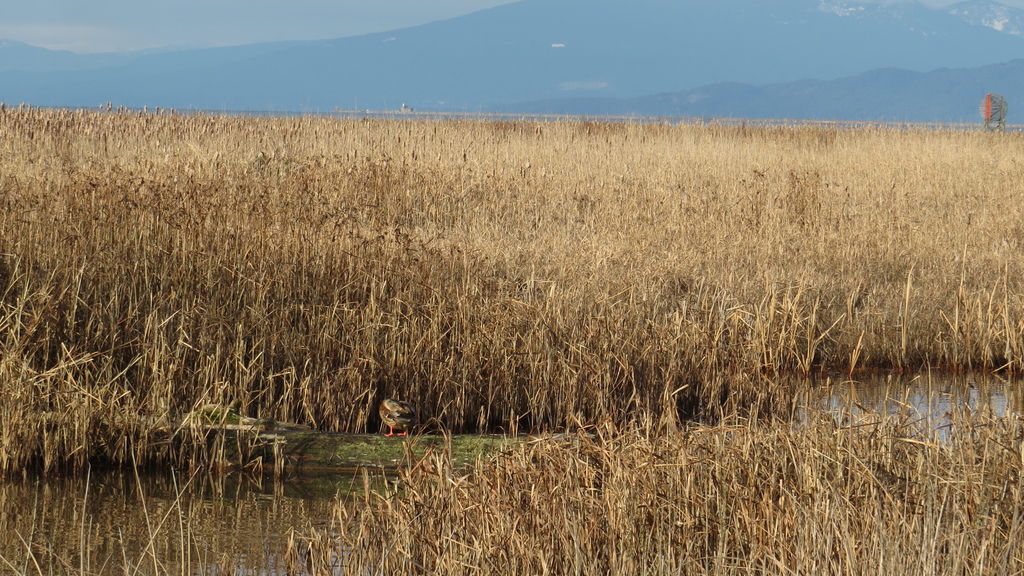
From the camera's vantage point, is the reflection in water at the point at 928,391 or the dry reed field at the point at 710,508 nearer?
the dry reed field at the point at 710,508

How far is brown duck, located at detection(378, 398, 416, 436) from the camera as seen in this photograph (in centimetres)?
571

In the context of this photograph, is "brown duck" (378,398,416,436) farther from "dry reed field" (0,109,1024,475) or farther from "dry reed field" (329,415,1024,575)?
"dry reed field" (329,415,1024,575)

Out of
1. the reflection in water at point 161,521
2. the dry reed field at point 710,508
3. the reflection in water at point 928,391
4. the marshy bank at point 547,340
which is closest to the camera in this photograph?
the dry reed field at point 710,508

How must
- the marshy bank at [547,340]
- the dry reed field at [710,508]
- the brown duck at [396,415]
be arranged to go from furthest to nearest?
the brown duck at [396,415] < the marshy bank at [547,340] < the dry reed field at [710,508]

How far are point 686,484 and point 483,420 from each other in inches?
87.7

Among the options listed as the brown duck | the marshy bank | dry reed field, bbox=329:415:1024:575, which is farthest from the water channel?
the brown duck

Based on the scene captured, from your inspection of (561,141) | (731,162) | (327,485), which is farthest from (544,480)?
(561,141)

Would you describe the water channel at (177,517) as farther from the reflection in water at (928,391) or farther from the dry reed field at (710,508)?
the reflection in water at (928,391)

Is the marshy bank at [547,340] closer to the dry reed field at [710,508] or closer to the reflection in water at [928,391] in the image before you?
the dry reed field at [710,508]

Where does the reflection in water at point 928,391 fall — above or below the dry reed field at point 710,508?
below

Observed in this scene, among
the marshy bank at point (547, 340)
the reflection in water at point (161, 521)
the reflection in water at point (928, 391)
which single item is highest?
the marshy bank at point (547, 340)

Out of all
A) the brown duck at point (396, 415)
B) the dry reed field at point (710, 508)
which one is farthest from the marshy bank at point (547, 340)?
the brown duck at point (396, 415)

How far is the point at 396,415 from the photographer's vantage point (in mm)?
5703

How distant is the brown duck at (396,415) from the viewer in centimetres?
571
